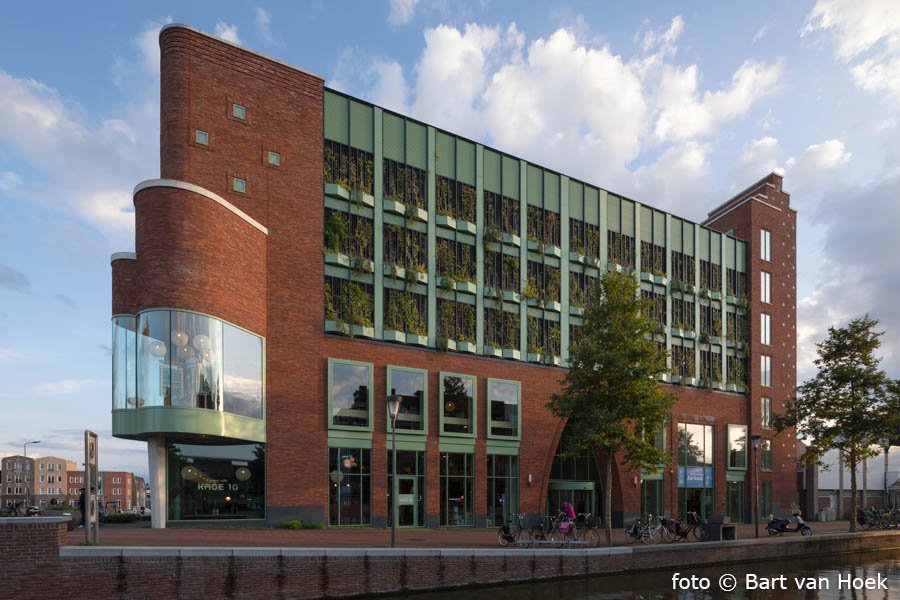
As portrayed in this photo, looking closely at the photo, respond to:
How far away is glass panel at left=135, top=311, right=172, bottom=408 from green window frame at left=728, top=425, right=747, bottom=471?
41942 mm

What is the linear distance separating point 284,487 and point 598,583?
14.3 metres

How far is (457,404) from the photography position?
40625 millimetres

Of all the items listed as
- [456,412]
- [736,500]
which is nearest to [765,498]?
[736,500]

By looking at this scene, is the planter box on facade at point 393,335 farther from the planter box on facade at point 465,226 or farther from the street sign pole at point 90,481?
the street sign pole at point 90,481

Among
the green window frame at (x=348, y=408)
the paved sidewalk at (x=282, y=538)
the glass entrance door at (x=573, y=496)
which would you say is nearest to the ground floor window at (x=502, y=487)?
the glass entrance door at (x=573, y=496)

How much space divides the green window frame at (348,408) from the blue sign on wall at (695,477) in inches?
1023

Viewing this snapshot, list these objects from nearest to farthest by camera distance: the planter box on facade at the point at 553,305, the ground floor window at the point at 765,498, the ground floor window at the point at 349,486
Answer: the ground floor window at the point at 349,486, the planter box on facade at the point at 553,305, the ground floor window at the point at 765,498

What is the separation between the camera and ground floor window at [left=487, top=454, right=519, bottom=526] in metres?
41.5

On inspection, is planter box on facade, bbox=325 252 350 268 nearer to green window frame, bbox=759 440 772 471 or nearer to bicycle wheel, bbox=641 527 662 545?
bicycle wheel, bbox=641 527 662 545

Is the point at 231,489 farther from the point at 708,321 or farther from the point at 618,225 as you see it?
the point at 708,321

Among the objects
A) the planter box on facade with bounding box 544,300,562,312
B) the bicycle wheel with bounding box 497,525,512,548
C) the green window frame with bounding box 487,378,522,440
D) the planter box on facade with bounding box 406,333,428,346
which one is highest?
the planter box on facade with bounding box 544,300,562,312

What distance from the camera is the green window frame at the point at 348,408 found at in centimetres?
3541

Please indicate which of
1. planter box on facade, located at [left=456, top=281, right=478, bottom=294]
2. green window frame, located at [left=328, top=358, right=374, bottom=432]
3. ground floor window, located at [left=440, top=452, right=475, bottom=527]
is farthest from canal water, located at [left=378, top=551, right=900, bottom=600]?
planter box on facade, located at [left=456, top=281, right=478, bottom=294]

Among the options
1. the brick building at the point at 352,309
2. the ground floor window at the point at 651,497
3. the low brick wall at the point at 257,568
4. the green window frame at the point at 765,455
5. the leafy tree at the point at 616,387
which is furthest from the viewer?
the green window frame at the point at 765,455
